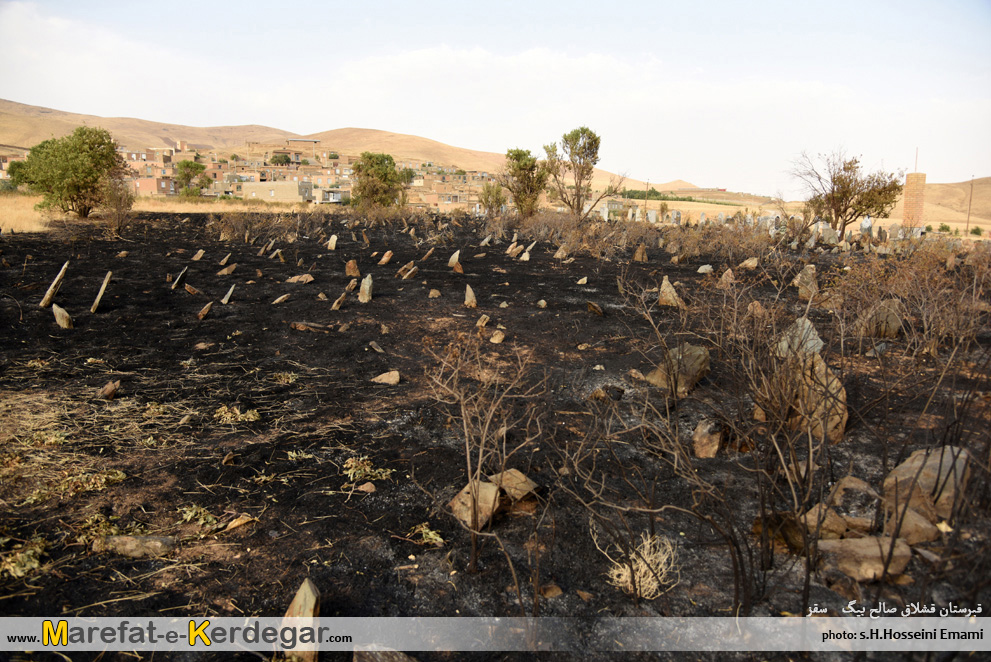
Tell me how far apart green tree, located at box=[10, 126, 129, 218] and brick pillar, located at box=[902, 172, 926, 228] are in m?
31.1

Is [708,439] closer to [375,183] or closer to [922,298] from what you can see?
[922,298]

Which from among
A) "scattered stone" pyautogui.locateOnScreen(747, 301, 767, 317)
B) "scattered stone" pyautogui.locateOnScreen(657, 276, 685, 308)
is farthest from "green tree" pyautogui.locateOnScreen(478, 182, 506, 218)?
"scattered stone" pyautogui.locateOnScreen(747, 301, 767, 317)

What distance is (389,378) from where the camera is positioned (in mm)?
4605

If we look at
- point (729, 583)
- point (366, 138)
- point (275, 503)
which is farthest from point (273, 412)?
point (366, 138)

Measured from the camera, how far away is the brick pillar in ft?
77.0

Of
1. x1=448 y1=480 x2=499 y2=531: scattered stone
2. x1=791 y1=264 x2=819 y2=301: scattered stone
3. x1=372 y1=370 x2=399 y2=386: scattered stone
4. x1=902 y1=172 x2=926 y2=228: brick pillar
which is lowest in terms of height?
x1=448 y1=480 x2=499 y2=531: scattered stone

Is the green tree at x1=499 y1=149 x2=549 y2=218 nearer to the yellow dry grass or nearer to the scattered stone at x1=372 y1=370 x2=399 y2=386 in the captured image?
the yellow dry grass

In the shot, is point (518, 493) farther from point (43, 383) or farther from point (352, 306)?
point (352, 306)

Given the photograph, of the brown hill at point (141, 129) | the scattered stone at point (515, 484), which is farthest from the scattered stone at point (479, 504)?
the brown hill at point (141, 129)

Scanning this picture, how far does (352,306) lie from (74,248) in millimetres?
8511

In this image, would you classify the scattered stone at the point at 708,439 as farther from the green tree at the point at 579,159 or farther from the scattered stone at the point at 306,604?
the green tree at the point at 579,159

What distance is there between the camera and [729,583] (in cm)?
236

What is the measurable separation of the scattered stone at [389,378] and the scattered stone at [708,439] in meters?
2.48

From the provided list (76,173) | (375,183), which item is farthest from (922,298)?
(375,183)
